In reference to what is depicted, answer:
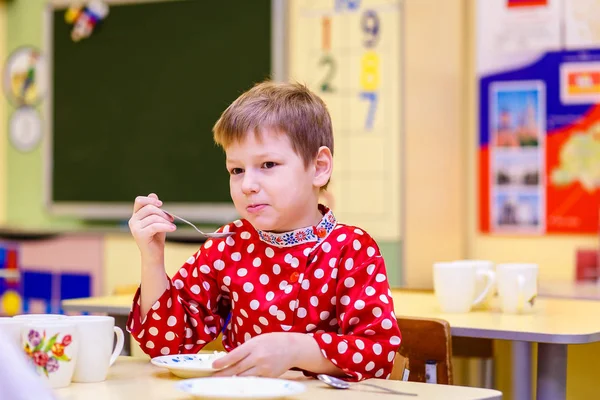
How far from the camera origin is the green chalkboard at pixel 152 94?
13.9 feet

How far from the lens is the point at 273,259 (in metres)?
1.56

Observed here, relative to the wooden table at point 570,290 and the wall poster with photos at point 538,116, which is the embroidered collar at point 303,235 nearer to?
the wooden table at point 570,290

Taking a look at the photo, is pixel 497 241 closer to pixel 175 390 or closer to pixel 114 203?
pixel 114 203

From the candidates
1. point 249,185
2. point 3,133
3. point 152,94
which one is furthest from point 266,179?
point 3,133

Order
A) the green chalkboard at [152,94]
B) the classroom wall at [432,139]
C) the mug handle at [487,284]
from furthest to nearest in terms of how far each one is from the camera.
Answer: the green chalkboard at [152,94] < the classroom wall at [432,139] < the mug handle at [487,284]

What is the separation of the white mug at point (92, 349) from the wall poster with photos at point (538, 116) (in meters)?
2.68

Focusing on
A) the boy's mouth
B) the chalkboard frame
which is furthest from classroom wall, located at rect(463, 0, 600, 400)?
the boy's mouth

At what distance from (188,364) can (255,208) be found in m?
0.27

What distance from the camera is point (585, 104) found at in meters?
3.64

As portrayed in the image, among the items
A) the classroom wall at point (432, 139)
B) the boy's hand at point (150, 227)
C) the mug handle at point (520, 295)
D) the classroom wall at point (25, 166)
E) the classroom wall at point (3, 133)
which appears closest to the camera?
the boy's hand at point (150, 227)

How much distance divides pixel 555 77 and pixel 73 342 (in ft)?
9.24

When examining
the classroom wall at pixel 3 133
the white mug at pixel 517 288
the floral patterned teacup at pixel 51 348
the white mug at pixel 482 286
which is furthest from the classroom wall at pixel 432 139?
the floral patterned teacup at pixel 51 348

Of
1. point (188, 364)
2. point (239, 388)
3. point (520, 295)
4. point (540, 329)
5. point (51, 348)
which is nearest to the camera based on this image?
point (239, 388)

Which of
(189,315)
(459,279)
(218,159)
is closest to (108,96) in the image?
(218,159)
